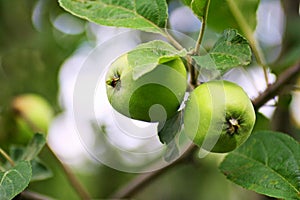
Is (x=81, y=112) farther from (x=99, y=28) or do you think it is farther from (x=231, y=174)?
(x=99, y=28)

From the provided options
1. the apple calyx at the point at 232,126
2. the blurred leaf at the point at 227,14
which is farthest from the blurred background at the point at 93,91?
the apple calyx at the point at 232,126

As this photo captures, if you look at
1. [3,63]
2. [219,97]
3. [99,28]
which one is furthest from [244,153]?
[3,63]

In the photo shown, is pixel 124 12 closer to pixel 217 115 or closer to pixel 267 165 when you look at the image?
pixel 217 115

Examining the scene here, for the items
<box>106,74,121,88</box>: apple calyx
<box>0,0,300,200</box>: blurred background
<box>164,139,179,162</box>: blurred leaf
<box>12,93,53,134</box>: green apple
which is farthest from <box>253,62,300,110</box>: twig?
<box>12,93,53,134</box>: green apple

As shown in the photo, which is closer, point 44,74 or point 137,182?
point 137,182

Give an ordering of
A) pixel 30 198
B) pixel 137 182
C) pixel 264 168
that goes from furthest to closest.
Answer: pixel 137 182 < pixel 30 198 < pixel 264 168

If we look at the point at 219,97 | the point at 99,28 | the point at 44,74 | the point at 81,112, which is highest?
the point at 219,97
